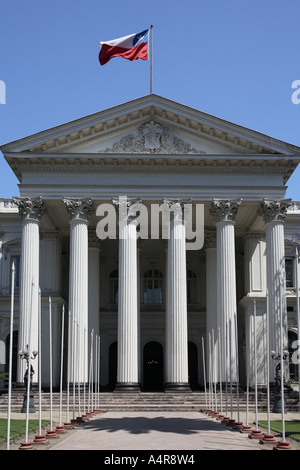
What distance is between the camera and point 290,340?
174 feet

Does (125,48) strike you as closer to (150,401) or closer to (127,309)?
(127,309)

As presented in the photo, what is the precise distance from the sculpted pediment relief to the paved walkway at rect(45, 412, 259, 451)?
18.0 metres

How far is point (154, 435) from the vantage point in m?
23.7

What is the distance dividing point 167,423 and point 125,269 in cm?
1496

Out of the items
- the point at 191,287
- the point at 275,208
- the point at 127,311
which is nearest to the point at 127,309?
the point at 127,311

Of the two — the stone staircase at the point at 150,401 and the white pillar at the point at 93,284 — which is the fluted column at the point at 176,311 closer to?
the stone staircase at the point at 150,401

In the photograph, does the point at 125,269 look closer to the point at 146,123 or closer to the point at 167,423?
the point at 146,123

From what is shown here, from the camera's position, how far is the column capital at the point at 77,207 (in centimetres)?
4319

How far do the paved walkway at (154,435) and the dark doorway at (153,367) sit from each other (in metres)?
20.9

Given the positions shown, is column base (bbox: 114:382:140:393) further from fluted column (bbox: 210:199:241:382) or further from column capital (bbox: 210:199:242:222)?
column capital (bbox: 210:199:242:222)

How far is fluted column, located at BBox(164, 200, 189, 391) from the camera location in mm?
41781

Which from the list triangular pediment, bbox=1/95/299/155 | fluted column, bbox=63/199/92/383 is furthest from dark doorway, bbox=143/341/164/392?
triangular pediment, bbox=1/95/299/155

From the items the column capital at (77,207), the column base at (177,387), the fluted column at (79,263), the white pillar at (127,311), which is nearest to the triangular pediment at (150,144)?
the column capital at (77,207)
